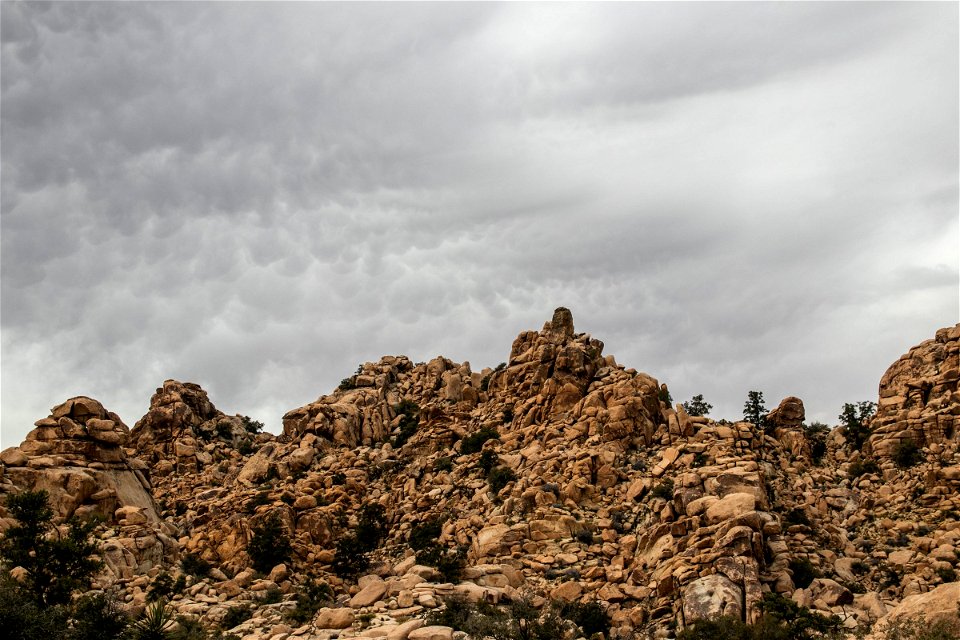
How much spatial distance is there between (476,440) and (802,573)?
29.0m

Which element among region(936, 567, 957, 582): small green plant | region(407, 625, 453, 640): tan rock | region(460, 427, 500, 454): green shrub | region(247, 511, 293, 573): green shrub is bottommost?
region(407, 625, 453, 640): tan rock

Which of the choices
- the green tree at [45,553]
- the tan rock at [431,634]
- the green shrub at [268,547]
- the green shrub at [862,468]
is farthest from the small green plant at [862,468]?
the green tree at [45,553]

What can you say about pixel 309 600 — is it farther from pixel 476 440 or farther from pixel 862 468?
pixel 862 468

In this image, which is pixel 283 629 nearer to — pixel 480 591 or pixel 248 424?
pixel 480 591

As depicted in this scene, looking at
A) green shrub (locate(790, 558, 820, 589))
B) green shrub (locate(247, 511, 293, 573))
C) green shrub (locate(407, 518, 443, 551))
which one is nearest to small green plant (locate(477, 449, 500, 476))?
green shrub (locate(407, 518, 443, 551))

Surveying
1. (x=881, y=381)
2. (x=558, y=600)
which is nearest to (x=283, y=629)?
(x=558, y=600)

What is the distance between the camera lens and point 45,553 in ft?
143

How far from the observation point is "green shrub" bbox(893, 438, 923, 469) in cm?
5666

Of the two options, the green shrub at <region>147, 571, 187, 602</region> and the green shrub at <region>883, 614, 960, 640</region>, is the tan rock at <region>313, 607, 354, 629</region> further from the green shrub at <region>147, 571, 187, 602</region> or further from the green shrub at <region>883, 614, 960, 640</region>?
the green shrub at <region>883, 614, 960, 640</region>

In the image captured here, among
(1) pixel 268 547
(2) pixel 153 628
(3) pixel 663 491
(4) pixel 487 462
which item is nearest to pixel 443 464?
(4) pixel 487 462

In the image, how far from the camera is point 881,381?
68.1 m

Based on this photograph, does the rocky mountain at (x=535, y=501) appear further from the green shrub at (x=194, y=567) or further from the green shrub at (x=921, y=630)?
the green shrub at (x=921, y=630)

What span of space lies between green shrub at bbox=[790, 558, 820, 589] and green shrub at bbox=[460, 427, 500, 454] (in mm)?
27141

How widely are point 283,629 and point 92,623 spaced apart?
9271 mm
